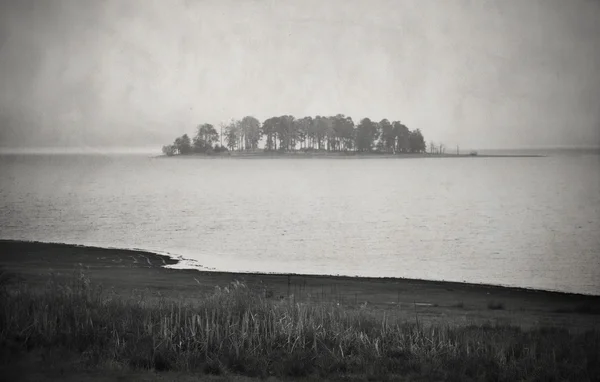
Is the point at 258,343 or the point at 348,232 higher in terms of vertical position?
the point at 258,343

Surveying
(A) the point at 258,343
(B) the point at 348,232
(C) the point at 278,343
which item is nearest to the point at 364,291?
(C) the point at 278,343

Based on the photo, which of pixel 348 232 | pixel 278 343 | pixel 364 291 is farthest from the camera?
pixel 348 232

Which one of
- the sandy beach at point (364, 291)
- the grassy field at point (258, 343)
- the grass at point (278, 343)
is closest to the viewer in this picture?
the grassy field at point (258, 343)

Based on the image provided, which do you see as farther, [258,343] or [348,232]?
[348,232]

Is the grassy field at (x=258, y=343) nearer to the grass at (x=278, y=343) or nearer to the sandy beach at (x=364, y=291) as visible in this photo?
the grass at (x=278, y=343)

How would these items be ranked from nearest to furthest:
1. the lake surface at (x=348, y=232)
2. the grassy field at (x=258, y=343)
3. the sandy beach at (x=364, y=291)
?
1. the grassy field at (x=258, y=343)
2. the sandy beach at (x=364, y=291)
3. the lake surface at (x=348, y=232)

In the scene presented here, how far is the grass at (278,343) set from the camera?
31.9 feet

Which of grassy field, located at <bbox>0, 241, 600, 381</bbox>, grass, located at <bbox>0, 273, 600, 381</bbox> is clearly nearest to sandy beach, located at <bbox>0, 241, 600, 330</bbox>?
grassy field, located at <bbox>0, 241, 600, 381</bbox>

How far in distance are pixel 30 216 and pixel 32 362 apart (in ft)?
134

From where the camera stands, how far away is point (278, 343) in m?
10.7

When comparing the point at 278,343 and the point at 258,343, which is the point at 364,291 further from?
the point at 258,343

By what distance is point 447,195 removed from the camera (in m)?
82.6

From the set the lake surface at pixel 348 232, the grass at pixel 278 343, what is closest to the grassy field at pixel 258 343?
the grass at pixel 278 343

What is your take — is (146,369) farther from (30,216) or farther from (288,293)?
(30,216)
